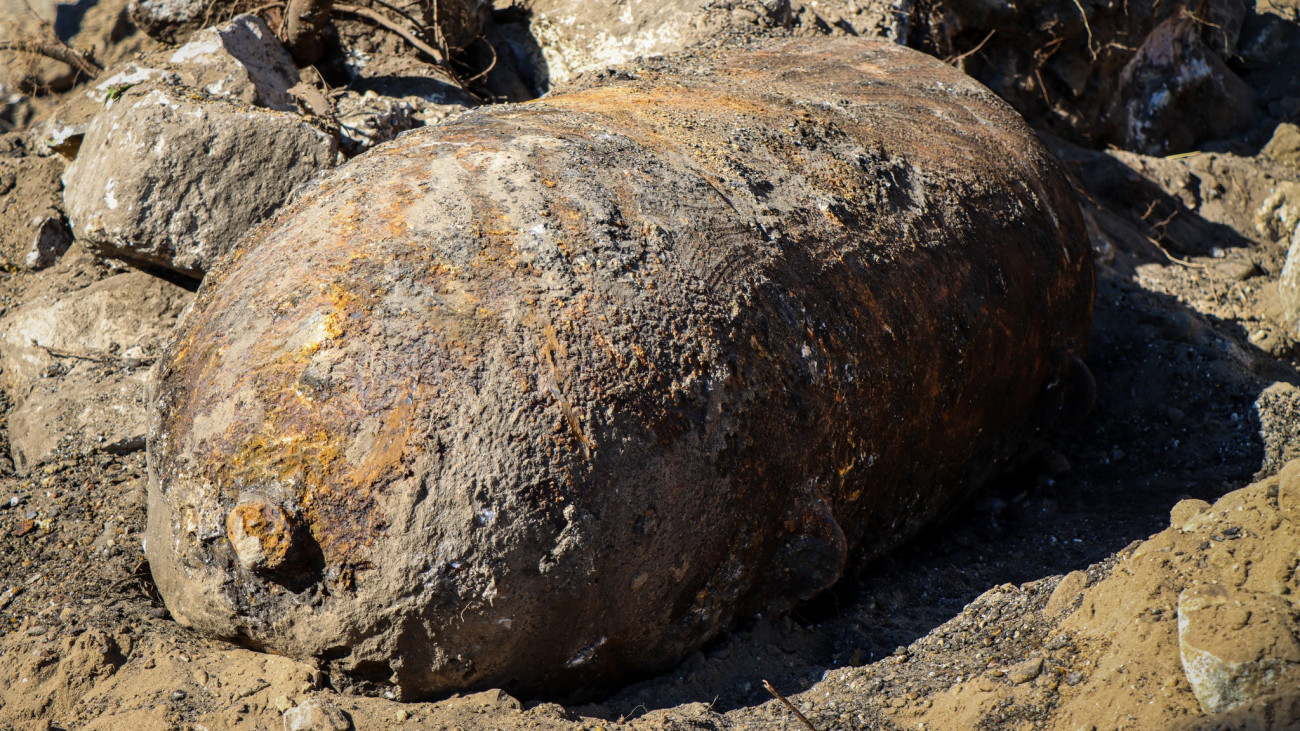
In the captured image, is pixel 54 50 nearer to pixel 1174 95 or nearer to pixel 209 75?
pixel 209 75

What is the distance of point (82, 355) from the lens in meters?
3.10

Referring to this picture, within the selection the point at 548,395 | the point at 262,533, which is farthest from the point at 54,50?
the point at 548,395

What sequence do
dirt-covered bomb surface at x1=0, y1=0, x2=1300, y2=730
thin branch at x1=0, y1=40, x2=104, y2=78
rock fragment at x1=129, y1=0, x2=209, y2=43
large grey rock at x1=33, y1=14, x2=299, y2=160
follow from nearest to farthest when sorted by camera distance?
dirt-covered bomb surface at x1=0, y1=0, x2=1300, y2=730, large grey rock at x1=33, y1=14, x2=299, y2=160, rock fragment at x1=129, y1=0, x2=209, y2=43, thin branch at x1=0, y1=40, x2=104, y2=78

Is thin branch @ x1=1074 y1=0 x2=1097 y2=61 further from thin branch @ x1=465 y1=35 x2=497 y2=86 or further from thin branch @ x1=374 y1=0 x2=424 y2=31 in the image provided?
thin branch @ x1=374 y1=0 x2=424 y2=31

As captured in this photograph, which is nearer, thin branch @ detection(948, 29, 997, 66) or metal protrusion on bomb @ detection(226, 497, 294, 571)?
metal protrusion on bomb @ detection(226, 497, 294, 571)

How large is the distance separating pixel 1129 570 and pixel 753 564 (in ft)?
2.74

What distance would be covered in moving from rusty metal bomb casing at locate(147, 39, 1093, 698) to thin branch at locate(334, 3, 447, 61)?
138cm

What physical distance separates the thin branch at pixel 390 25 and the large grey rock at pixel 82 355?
133cm

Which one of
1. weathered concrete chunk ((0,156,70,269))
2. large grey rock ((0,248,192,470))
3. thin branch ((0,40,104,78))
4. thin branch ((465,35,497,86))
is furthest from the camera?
thin branch ((0,40,104,78))

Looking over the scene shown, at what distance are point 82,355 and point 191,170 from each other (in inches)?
30.5

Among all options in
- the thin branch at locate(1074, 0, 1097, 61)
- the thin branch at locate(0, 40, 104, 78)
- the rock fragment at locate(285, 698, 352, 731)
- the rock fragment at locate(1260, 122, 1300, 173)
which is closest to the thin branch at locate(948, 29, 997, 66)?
the thin branch at locate(1074, 0, 1097, 61)

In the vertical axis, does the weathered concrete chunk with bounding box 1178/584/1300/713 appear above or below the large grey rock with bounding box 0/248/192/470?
above

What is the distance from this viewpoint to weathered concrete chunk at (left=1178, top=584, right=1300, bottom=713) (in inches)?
63.4

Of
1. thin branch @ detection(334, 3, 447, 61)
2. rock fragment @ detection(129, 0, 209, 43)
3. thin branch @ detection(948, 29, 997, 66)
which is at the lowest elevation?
thin branch @ detection(948, 29, 997, 66)
